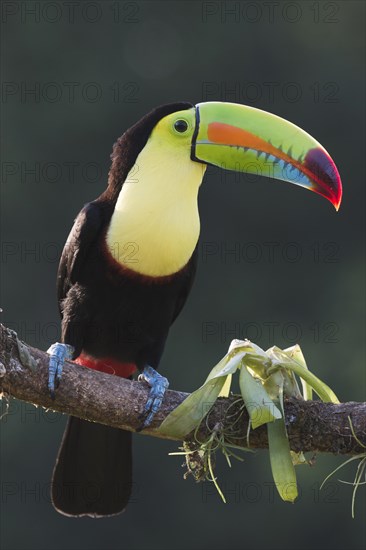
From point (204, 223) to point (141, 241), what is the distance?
6643 mm

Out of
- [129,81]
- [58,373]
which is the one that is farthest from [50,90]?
[58,373]

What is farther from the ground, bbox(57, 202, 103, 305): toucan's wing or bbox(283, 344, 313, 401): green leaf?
bbox(57, 202, 103, 305): toucan's wing

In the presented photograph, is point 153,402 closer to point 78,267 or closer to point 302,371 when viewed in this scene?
point 302,371

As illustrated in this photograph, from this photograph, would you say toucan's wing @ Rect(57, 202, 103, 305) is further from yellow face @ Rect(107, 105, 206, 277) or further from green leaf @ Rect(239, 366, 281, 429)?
green leaf @ Rect(239, 366, 281, 429)

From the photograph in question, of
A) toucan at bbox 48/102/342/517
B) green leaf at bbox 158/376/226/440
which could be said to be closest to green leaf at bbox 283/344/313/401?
green leaf at bbox 158/376/226/440

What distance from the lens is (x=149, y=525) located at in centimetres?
1023

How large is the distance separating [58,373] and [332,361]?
679cm

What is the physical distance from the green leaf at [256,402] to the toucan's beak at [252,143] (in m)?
0.88

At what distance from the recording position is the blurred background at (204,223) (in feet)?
33.1

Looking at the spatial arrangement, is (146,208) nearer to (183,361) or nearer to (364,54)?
(183,361)

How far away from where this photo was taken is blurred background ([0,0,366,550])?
1009 centimetres

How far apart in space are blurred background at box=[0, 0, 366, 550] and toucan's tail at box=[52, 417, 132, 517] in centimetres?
526

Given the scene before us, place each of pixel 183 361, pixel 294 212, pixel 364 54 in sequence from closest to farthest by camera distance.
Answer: pixel 183 361 → pixel 294 212 → pixel 364 54

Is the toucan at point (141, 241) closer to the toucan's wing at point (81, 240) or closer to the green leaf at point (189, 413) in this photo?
the toucan's wing at point (81, 240)
